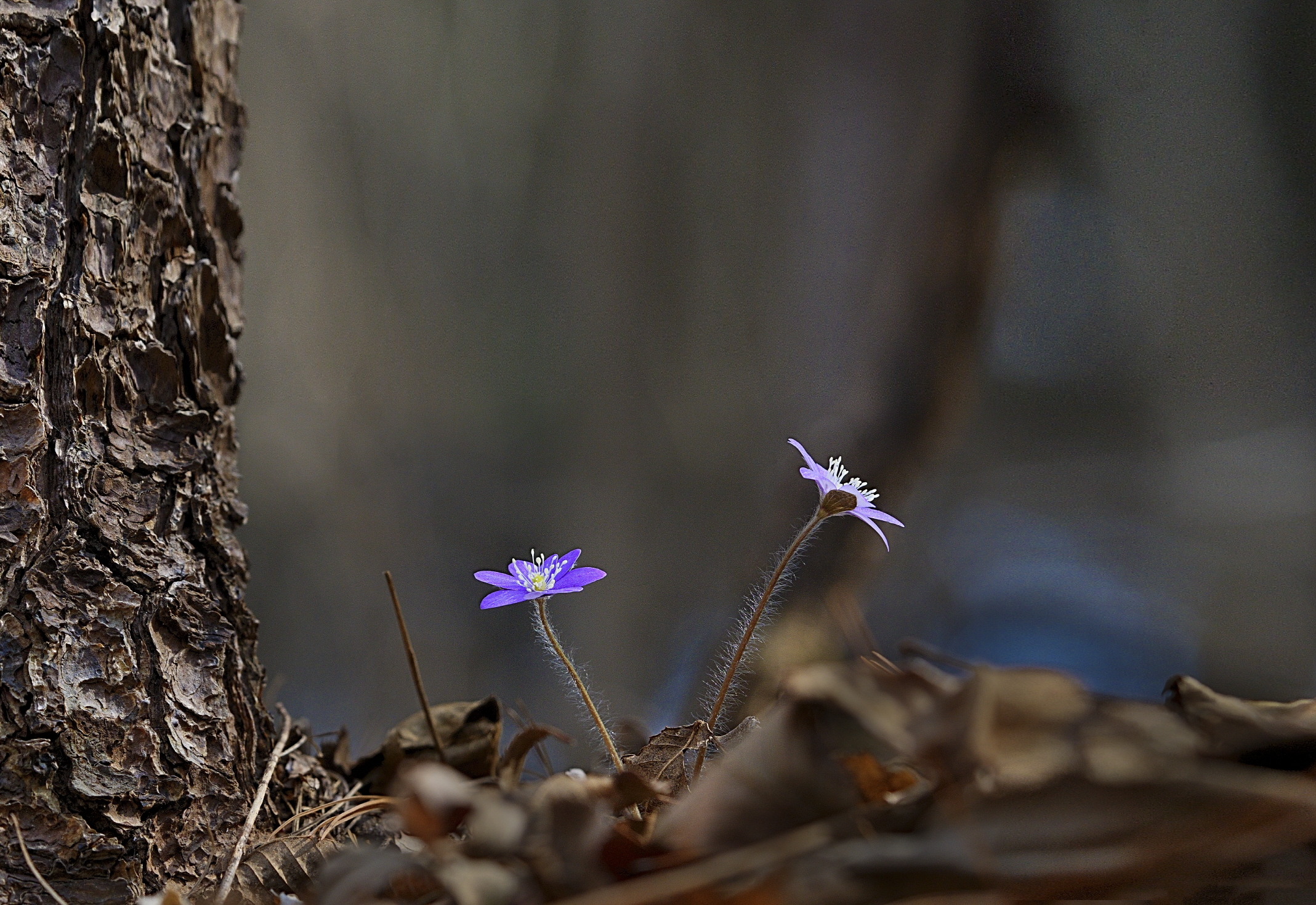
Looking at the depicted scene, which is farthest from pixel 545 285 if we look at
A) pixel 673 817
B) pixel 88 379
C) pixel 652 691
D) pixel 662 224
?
pixel 673 817

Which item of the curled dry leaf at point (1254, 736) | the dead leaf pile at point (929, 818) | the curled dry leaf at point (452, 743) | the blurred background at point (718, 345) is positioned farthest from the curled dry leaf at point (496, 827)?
the blurred background at point (718, 345)

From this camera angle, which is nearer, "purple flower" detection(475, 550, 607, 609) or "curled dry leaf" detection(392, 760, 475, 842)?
"curled dry leaf" detection(392, 760, 475, 842)

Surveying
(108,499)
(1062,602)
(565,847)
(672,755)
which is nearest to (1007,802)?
(565,847)

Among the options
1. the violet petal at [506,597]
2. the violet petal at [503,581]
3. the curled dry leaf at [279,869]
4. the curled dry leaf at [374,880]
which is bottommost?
the curled dry leaf at [374,880]

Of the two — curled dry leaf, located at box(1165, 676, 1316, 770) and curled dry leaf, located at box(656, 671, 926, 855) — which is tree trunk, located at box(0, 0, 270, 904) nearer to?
curled dry leaf, located at box(656, 671, 926, 855)

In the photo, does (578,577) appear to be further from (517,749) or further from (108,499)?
(108,499)

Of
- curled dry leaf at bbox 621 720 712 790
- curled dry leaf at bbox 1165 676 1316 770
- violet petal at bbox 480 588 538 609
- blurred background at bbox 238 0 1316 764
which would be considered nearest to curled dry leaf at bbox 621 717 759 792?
curled dry leaf at bbox 621 720 712 790

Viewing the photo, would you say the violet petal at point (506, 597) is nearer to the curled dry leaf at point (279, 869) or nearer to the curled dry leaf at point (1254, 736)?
the curled dry leaf at point (279, 869)

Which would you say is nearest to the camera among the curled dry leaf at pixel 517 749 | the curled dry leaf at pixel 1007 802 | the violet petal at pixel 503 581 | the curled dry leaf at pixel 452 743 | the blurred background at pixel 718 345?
the curled dry leaf at pixel 1007 802
